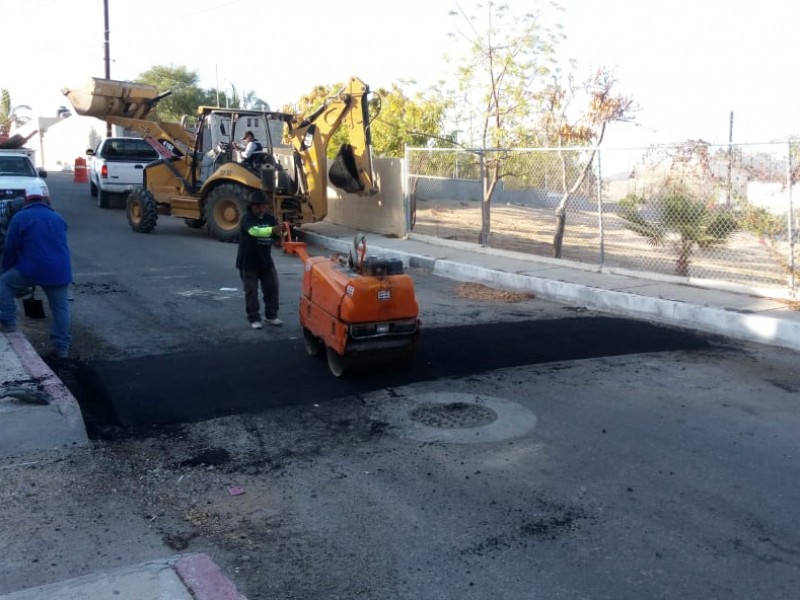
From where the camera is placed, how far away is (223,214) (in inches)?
638

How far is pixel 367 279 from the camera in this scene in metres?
6.66

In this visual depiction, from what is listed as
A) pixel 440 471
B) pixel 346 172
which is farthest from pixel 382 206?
pixel 440 471

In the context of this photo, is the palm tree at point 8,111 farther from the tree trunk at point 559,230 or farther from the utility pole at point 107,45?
the tree trunk at point 559,230

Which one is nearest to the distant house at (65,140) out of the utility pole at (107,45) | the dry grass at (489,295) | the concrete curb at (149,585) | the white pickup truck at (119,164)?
the utility pole at (107,45)

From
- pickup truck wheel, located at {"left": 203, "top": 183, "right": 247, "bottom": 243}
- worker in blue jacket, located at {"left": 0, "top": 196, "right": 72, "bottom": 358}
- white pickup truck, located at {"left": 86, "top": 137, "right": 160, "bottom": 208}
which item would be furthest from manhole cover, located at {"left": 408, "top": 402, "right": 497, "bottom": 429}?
white pickup truck, located at {"left": 86, "top": 137, "right": 160, "bottom": 208}

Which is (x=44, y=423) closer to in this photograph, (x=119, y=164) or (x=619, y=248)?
(x=619, y=248)

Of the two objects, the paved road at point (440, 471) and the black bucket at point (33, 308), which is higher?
the black bucket at point (33, 308)

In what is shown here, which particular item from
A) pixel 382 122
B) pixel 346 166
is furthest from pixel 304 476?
pixel 382 122

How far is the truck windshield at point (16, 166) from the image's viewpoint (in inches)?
590

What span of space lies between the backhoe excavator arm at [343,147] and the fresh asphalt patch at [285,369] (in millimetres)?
7583

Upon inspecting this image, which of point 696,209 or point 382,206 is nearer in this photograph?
point 696,209

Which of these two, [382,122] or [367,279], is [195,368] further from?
[382,122]

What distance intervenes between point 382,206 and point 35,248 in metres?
10.8

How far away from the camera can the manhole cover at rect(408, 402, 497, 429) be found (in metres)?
5.95
